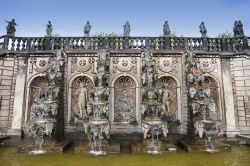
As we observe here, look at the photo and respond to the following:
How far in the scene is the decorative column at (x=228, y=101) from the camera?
15.6 m

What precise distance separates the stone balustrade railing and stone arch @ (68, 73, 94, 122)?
2226 mm

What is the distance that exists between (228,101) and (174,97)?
3.53m

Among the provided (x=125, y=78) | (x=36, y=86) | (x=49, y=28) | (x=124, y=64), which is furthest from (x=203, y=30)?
(x=36, y=86)

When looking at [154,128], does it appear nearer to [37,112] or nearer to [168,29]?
[37,112]

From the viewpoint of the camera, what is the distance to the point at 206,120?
12.4m

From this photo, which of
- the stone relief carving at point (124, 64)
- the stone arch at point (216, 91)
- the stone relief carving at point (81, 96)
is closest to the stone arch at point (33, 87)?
the stone relief carving at point (81, 96)

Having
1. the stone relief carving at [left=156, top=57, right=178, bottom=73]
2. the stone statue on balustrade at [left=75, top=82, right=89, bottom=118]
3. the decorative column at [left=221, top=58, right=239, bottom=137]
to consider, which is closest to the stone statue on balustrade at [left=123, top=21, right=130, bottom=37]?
the stone relief carving at [left=156, top=57, right=178, bottom=73]

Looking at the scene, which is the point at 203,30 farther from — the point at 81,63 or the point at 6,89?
the point at 6,89

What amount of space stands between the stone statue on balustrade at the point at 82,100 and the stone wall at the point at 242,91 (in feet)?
33.2

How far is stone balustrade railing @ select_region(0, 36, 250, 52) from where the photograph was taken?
1706 cm

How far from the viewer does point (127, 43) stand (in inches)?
671

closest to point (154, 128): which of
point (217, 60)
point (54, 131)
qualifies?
point (54, 131)

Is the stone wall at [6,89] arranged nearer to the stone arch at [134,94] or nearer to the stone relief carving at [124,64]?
the stone arch at [134,94]

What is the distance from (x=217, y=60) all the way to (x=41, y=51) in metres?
12.3
